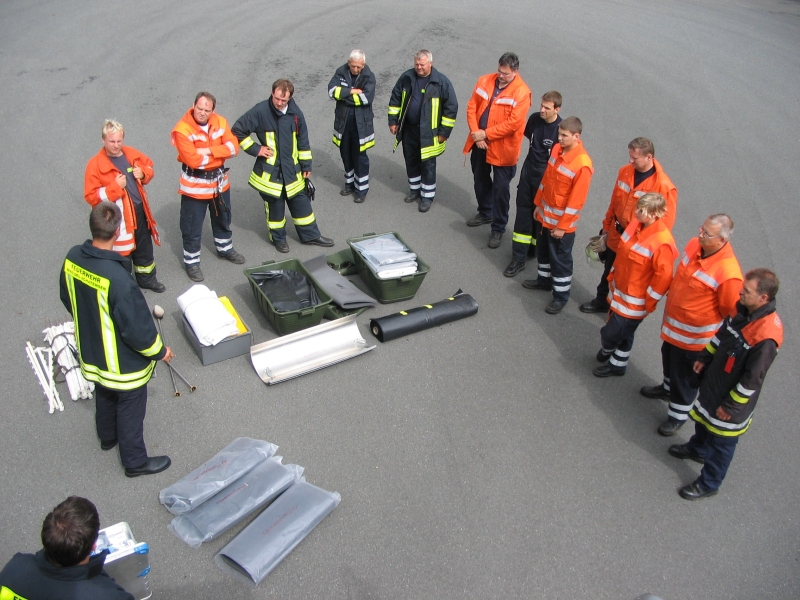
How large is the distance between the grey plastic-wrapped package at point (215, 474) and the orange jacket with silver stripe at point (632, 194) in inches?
141

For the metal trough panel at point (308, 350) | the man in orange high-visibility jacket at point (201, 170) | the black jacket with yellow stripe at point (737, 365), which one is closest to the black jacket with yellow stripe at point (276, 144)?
the man in orange high-visibility jacket at point (201, 170)

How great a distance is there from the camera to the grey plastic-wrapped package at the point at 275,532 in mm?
4008

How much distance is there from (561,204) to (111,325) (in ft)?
13.3

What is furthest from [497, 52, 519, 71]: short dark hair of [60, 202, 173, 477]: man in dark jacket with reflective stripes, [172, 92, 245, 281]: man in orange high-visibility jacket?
[60, 202, 173, 477]: man in dark jacket with reflective stripes

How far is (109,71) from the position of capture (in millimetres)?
11227

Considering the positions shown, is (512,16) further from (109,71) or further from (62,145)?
(62,145)

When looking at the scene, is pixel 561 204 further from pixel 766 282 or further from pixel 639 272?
pixel 766 282

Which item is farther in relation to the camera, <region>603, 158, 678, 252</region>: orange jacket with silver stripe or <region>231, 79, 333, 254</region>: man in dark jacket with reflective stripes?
<region>231, 79, 333, 254</region>: man in dark jacket with reflective stripes

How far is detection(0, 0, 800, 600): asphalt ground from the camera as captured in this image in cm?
423

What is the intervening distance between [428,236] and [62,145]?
535 cm

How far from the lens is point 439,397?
215 inches

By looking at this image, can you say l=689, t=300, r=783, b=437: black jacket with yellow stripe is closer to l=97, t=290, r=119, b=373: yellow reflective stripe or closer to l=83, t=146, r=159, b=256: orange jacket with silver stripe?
l=97, t=290, r=119, b=373: yellow reflective stripe

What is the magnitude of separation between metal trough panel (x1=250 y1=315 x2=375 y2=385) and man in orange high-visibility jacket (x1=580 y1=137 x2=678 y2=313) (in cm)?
252

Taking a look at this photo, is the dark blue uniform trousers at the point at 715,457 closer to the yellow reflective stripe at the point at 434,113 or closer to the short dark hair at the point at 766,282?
the short dark hair at the point at 766,282
